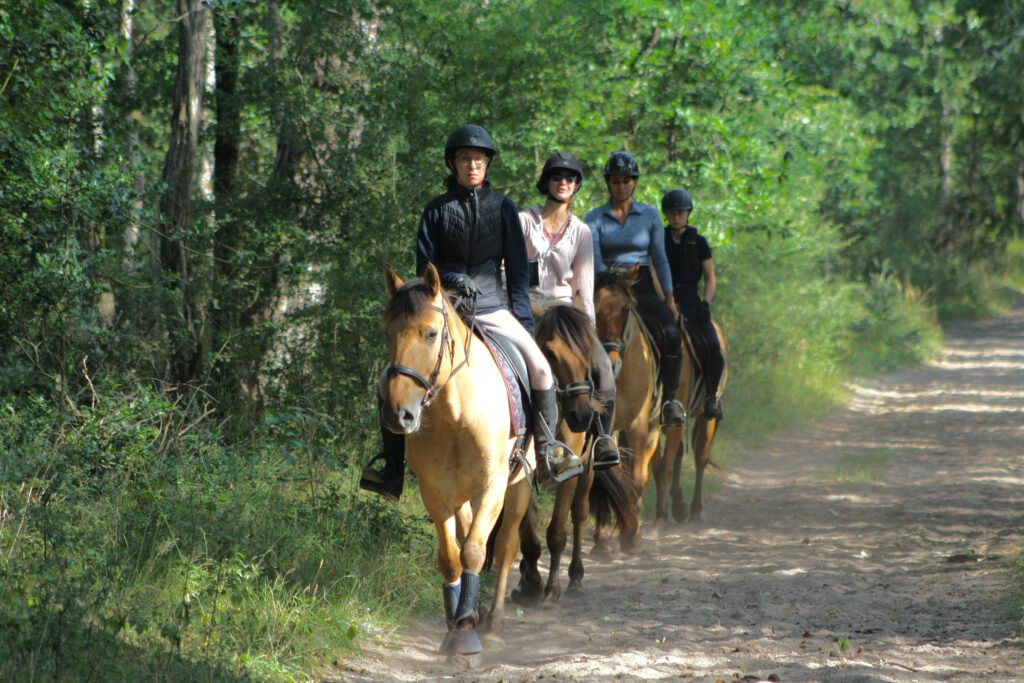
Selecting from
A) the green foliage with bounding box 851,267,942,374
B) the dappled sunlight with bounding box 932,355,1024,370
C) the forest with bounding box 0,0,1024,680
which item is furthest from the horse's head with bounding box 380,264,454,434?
the dappled sunlight with bounding box 932,355,1024,370

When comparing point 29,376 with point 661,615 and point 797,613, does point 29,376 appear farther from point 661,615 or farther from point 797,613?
point 797,613

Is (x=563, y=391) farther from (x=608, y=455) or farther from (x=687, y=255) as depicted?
(x=687, y=255)

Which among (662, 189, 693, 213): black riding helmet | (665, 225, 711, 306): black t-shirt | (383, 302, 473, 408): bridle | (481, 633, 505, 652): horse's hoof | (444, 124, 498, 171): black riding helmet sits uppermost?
(662, 189, 693, 213): black riding helmet

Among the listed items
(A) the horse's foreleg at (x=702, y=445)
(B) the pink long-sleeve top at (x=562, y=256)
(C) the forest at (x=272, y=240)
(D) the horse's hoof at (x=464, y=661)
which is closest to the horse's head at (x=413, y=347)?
(C) the forest at (x=272, y=240)

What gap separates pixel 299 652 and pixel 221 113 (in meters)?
7.20

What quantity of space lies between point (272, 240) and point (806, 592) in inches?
215

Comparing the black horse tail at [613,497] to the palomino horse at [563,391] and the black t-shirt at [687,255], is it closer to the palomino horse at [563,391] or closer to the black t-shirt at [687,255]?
the palomino horse at [563,391]

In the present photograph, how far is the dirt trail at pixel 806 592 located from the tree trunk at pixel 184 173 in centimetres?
361

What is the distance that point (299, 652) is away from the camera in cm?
575

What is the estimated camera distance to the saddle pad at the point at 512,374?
646 cm

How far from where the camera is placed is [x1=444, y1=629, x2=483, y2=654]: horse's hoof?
6.15 m

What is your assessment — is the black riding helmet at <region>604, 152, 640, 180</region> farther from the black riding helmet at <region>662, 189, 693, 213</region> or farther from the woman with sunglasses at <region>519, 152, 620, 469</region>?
the black riding helmet at <region>662, 189, 693, 213</region>

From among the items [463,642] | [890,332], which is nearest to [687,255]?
[463,642]

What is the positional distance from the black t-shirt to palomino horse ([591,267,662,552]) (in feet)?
4.58
